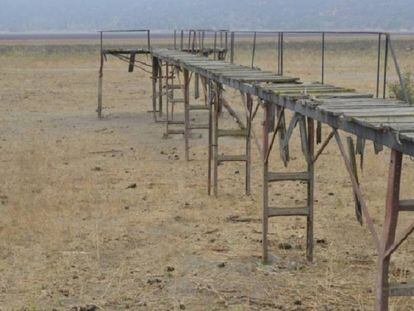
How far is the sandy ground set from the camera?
11.2 meters

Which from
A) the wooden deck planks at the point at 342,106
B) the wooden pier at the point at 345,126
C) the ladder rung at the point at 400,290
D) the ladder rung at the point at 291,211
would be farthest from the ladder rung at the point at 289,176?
the ladder rung at the point at 400,290

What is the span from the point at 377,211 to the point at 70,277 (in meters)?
6.47

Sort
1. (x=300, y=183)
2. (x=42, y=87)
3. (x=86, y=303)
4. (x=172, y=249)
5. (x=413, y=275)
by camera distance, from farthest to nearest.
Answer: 1. (x=42, y=87)
2. (x=300, y=183)
3. (x=172, y=249)
4. (x=413, y=275)
5. (x=86, y=303)

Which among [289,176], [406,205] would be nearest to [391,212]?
[406,205]

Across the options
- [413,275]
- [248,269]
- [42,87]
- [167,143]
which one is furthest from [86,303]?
[42,87]

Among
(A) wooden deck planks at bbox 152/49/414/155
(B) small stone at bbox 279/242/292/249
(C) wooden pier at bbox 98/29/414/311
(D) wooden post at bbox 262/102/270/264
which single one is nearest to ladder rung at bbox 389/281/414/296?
(C) wooden pier at bbox 98/29/414/311

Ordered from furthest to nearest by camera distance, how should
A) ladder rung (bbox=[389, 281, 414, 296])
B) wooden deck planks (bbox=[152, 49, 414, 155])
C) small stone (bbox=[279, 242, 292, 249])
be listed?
small stone (bbox=[279, 242, 292, 249]) < ladder rung (bbox=[389, 281, 414, 296]) < wooden deck planks (bbox=[152, 49, 414, 155])

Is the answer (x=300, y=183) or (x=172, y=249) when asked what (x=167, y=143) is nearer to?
(x=300, y=183)

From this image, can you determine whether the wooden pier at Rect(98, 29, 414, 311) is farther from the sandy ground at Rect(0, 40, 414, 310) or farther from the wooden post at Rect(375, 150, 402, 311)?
the sandy ground at Rect(0, 40, 414, 310)

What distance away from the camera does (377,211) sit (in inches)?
620

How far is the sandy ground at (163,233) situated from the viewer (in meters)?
11.2

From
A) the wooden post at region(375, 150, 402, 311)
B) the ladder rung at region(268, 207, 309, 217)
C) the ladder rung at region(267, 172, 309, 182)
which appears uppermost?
the wooden post at region(375, 150, 402, 311)

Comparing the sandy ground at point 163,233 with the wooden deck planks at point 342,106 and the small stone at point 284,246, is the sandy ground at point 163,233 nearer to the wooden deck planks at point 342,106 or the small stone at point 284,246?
the small stone at point 284,246

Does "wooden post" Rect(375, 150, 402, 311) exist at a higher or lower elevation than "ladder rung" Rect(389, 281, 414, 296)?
higher
